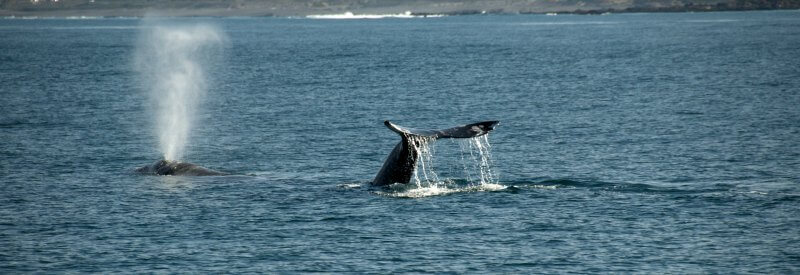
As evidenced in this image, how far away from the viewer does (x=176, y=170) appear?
39438 millimetres

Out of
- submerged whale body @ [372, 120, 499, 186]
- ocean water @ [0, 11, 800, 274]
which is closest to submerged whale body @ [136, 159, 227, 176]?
ocean water @ [0, 11, 800, 274]

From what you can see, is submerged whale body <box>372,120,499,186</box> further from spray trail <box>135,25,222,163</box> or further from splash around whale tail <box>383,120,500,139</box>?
spray trail <box>135,25,222,163</box>

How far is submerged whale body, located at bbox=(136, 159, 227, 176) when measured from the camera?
1543 inches

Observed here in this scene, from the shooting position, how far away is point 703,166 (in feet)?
135

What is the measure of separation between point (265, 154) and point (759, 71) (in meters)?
61.2

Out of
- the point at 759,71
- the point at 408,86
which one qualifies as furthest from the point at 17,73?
the point at 759,71

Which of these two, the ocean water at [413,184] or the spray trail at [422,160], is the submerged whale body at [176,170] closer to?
the ocean water at [413,184]

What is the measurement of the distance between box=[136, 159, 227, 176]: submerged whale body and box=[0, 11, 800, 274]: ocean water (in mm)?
726

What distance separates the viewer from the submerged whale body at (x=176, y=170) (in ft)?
129

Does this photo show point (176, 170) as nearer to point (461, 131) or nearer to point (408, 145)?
point (408, 145)

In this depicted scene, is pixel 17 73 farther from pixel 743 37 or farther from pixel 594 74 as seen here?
pixel 743 37

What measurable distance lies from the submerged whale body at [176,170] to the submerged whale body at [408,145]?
636 centimetres

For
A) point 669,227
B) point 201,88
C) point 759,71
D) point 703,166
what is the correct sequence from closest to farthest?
point 669,227, point 703,166, point 201,88, point 759,71

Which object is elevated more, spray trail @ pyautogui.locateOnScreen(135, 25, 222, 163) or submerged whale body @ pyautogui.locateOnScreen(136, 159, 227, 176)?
submerged whale body @ pyautogui.locateOnScreen(136, 159, 227, 176)
